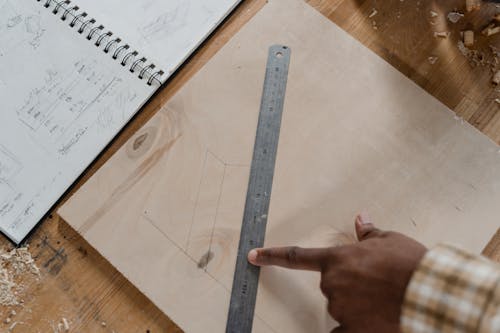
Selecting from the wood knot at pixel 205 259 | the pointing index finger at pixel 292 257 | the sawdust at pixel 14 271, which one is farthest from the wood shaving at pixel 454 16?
the sawdust at pixel 14 271

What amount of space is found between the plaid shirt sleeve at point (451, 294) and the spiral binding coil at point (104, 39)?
2.30 ft

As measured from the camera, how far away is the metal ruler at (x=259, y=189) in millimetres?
989

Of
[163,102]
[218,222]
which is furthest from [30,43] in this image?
[218,222]

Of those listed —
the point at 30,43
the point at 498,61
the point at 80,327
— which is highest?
the point at 498,61

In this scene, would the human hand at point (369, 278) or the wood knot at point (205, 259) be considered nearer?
the human hand at point (369, 278)

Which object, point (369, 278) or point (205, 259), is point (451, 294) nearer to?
point (369, 278)

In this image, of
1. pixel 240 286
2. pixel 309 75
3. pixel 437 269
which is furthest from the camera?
pixel 309 75

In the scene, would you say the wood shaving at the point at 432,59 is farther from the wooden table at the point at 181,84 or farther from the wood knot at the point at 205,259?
the wood knot at the point at 205,259

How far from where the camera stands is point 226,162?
106 centimetres

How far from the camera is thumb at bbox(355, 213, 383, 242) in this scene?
905 mm

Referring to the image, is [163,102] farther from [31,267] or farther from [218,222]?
[31,267]

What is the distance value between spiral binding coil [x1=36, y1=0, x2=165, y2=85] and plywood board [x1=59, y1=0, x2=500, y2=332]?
10 centimetres

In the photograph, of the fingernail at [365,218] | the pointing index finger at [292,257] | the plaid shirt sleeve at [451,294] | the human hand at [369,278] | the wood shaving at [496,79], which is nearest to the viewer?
the plaid shirt sleeve at [451,294]

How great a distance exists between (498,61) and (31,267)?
3.72ft
